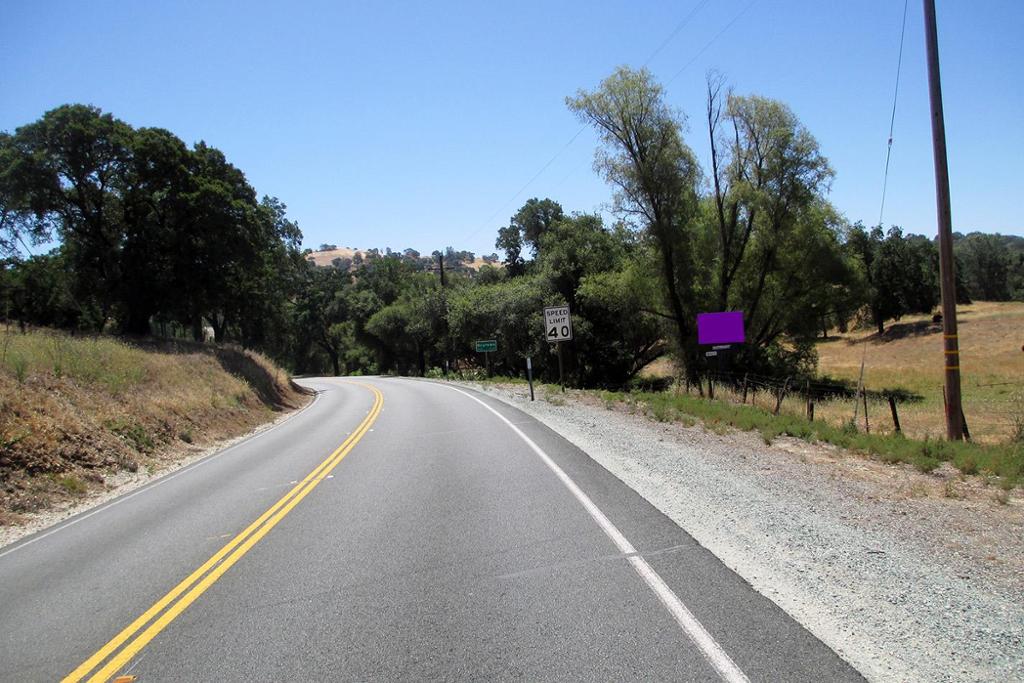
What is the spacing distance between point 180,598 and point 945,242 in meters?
13.7

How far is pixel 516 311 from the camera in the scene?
43.5 metres

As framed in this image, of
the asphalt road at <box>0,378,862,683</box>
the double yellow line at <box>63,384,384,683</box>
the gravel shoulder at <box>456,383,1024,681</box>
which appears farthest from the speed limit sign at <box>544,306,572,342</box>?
the double yellow line at <box>63,384,384,683</box>

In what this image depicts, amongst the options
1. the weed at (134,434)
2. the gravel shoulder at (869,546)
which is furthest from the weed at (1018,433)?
the weed at (134,434)

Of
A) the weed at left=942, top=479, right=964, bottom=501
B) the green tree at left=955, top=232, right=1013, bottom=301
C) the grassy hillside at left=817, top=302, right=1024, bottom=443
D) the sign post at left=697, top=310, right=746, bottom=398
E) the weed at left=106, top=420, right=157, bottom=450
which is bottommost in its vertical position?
the grassy hillside at left=817, top=302, right=1024, bottom=443

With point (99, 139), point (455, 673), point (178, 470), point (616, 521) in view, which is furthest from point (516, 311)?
point (455, 673)

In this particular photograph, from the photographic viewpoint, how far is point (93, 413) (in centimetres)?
1482

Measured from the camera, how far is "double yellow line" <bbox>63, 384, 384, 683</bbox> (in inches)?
169

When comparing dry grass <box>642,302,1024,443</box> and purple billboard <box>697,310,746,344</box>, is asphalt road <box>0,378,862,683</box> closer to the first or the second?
dry grass <box>642,302,1024,443</box>

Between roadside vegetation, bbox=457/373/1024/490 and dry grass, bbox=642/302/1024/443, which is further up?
roadside vegetation, bbox=457/373/1024/490

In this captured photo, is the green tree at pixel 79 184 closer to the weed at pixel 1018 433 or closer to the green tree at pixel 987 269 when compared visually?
the weed at pixel 1018 433

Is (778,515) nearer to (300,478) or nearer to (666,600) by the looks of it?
(666,600)

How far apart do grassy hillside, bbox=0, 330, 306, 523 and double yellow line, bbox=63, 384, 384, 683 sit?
14.9 feet

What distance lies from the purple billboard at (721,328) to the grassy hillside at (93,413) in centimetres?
2150

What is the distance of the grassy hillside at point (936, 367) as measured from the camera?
60.2 feet
